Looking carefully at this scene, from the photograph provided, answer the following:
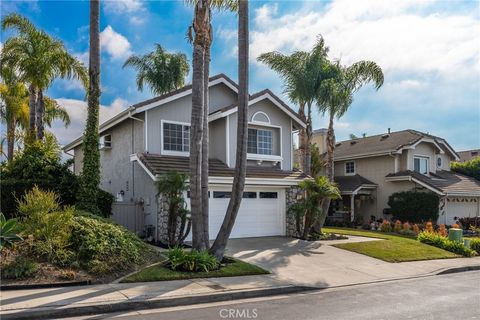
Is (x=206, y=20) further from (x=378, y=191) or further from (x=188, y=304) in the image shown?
(x=378, y=191)

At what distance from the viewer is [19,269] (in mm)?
9820

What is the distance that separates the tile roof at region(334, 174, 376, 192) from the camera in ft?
98.5

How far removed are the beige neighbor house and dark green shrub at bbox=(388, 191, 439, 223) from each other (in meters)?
0.78

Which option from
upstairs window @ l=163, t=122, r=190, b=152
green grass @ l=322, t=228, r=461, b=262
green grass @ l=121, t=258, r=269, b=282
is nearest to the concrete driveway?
green grass @ l=322, t=228, r=461, b=262

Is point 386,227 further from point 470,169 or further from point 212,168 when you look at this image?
point 470,169

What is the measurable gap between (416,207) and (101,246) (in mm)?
21345

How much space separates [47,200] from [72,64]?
31.2 ft

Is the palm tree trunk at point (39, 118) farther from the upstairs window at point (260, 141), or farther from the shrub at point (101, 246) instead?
the upstairs window at point (260, 141)

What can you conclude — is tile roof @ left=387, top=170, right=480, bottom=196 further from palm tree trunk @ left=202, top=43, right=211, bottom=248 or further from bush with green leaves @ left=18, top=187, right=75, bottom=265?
bush with green leaves @ left=18, top=187, right=75, bottom=265

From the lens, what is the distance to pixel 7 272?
9688mm

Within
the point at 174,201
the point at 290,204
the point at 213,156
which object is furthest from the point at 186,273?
the point at 290,204

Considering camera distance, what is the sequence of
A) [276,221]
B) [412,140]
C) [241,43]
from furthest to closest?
[412,140], [276,221], [241,43]

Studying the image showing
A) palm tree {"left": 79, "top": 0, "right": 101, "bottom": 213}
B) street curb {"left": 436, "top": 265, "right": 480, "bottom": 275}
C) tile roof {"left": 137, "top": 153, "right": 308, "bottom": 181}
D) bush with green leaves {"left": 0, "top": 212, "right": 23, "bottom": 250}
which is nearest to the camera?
bush with green leaves {"left": 0, "top": 212, "right": 23, "bottom": 250}

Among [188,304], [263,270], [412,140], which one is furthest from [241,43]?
[412,140]
